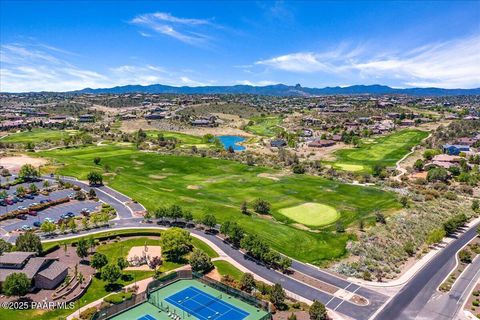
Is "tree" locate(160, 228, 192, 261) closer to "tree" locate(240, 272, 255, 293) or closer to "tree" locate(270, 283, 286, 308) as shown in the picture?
"tree" locate(240, 272, 255, 293)

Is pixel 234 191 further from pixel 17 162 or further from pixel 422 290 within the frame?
pixel 17 162

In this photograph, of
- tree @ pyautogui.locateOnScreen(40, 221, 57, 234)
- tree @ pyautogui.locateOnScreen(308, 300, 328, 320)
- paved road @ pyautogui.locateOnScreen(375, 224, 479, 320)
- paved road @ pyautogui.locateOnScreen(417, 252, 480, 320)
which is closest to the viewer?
tree @ pyautogui.locateOnScreen(308, 300, 328, 320)

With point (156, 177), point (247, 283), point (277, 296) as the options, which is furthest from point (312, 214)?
point (156, 177)

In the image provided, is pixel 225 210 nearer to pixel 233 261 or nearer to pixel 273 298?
pixel 233 261

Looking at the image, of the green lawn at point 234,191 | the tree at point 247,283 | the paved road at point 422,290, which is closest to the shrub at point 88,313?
the tree at point 247,283

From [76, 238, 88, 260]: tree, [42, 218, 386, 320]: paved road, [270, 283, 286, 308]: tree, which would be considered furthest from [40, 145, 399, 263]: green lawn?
[76, 238, 88, 260]: tree

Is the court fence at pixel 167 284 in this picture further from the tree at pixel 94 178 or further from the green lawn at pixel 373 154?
the green lawn at pixel 373 154
